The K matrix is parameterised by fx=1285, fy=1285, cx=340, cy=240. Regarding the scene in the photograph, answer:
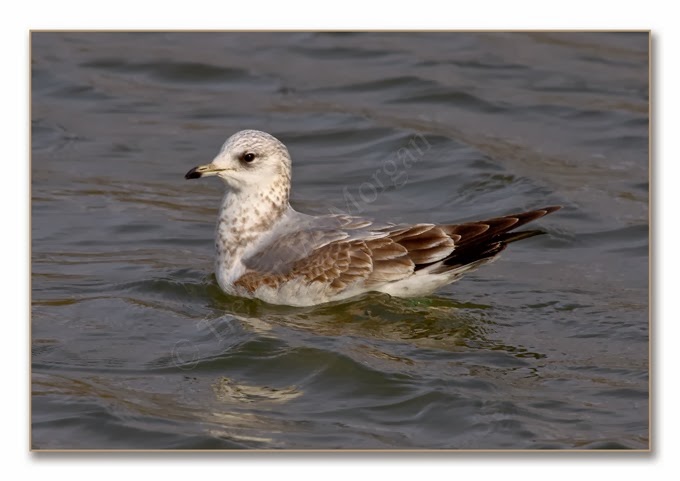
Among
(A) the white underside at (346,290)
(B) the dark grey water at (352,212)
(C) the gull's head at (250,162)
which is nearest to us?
(B) the dark grey water at (352,212)

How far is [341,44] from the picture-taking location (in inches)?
578

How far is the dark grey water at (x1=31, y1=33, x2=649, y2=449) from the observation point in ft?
24.4

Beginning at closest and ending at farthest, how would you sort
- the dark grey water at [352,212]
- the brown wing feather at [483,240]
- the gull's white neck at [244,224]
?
the dark grey water at [352,212] → the brown wing feather at [483,240] → the gull's white neck at [244,224]

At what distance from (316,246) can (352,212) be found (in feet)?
8.61

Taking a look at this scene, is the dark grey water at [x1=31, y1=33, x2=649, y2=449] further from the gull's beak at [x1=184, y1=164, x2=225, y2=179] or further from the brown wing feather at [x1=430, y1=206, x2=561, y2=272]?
the gull's beak at [x1=184, y1=164, x2=225, y2=179]

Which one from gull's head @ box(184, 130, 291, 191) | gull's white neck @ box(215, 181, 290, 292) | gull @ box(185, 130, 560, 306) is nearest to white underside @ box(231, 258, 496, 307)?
gull @ box(185, 130, 560, 306)

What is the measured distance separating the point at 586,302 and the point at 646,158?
344 centimetres

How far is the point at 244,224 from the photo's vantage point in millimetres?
9250

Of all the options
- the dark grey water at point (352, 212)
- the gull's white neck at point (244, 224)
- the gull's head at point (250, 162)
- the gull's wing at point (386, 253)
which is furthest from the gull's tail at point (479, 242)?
the gull's head at point (250, 162)

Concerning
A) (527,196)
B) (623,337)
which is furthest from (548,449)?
(527,196)

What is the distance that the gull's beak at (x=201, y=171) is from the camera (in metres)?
8.88

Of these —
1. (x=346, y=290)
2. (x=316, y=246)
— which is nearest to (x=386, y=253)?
(x=346, y=290)

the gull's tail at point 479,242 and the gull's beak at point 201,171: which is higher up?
the gull's beak at point 201,171

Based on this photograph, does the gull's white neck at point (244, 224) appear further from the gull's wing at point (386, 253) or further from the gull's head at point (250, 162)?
the gull's wing at point (386, 253)
